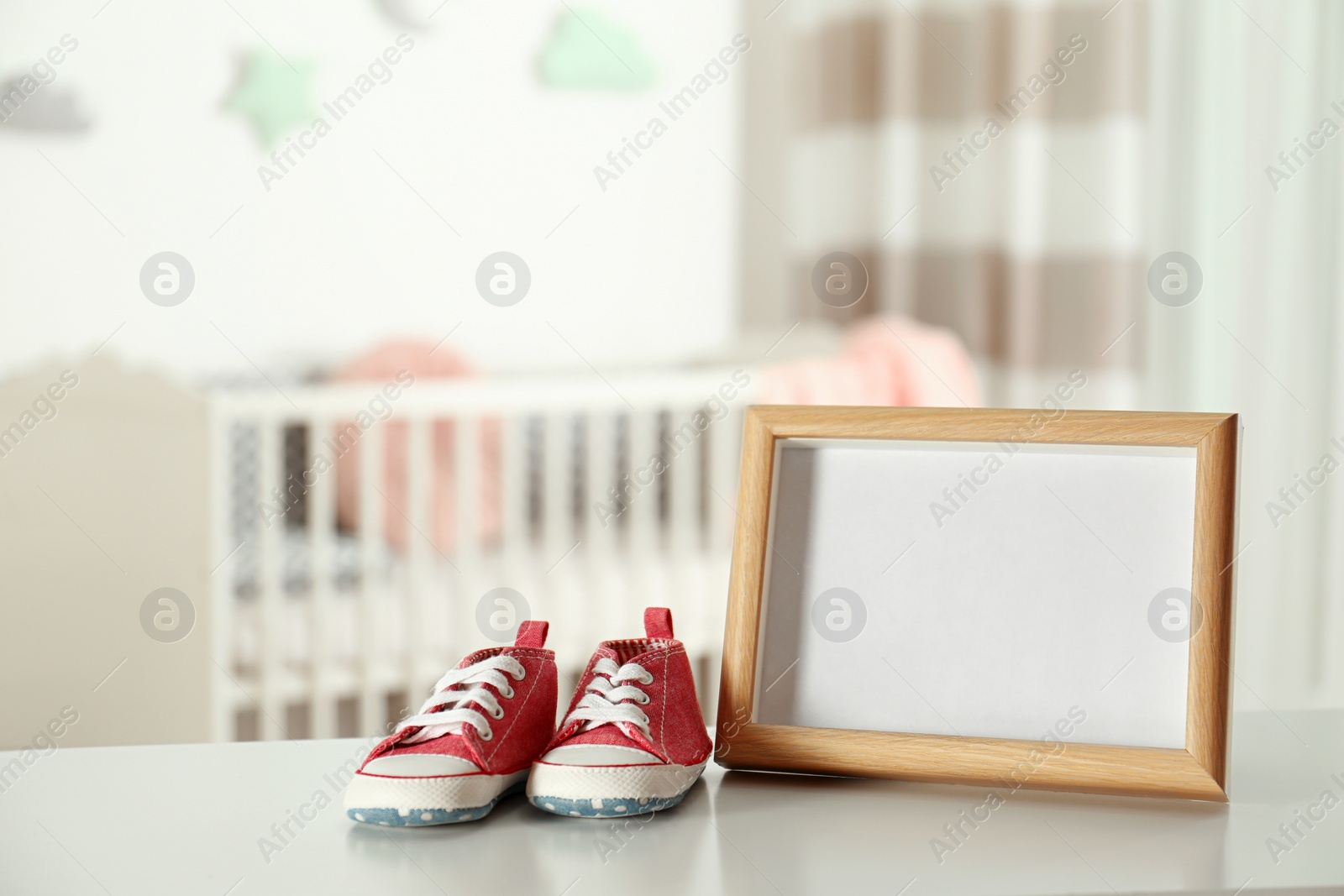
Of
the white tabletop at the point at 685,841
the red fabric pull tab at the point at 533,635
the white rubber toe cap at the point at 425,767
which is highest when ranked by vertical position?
the red fabric pull tab at the point at 533,635

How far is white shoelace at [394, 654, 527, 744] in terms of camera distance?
20.3 inches

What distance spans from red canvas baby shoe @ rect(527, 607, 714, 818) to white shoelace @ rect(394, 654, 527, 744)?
33mm

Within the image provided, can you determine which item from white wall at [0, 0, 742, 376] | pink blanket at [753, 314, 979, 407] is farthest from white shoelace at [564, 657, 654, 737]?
white wall at [0, 0, 742, 376]

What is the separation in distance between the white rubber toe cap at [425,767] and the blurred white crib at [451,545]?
4.04 feet

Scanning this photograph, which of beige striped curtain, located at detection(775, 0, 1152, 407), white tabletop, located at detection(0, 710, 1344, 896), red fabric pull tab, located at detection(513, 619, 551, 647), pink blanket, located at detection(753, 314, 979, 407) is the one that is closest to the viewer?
white tabletop, located at detection(0, 710, 1344, 896)

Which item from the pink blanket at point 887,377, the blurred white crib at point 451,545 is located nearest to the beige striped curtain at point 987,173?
the pink blanket at point 887,377

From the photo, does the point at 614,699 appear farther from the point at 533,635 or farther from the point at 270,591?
the point at 270,591

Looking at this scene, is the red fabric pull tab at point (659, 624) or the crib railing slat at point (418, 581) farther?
the crib railing slat at point (418, 581)

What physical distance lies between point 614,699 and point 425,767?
10cm

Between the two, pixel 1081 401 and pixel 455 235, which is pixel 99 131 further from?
pixel 1081 401

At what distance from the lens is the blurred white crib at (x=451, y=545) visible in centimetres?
167

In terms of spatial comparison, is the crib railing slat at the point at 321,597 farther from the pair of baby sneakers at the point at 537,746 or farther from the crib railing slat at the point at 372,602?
the pair of baby sneakers at the point at 537,746

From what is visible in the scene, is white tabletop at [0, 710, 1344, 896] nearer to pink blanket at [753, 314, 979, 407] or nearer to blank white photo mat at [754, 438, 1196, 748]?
blank white photo mat at [754, 438, 1196, 748]

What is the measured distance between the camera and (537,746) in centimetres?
55
